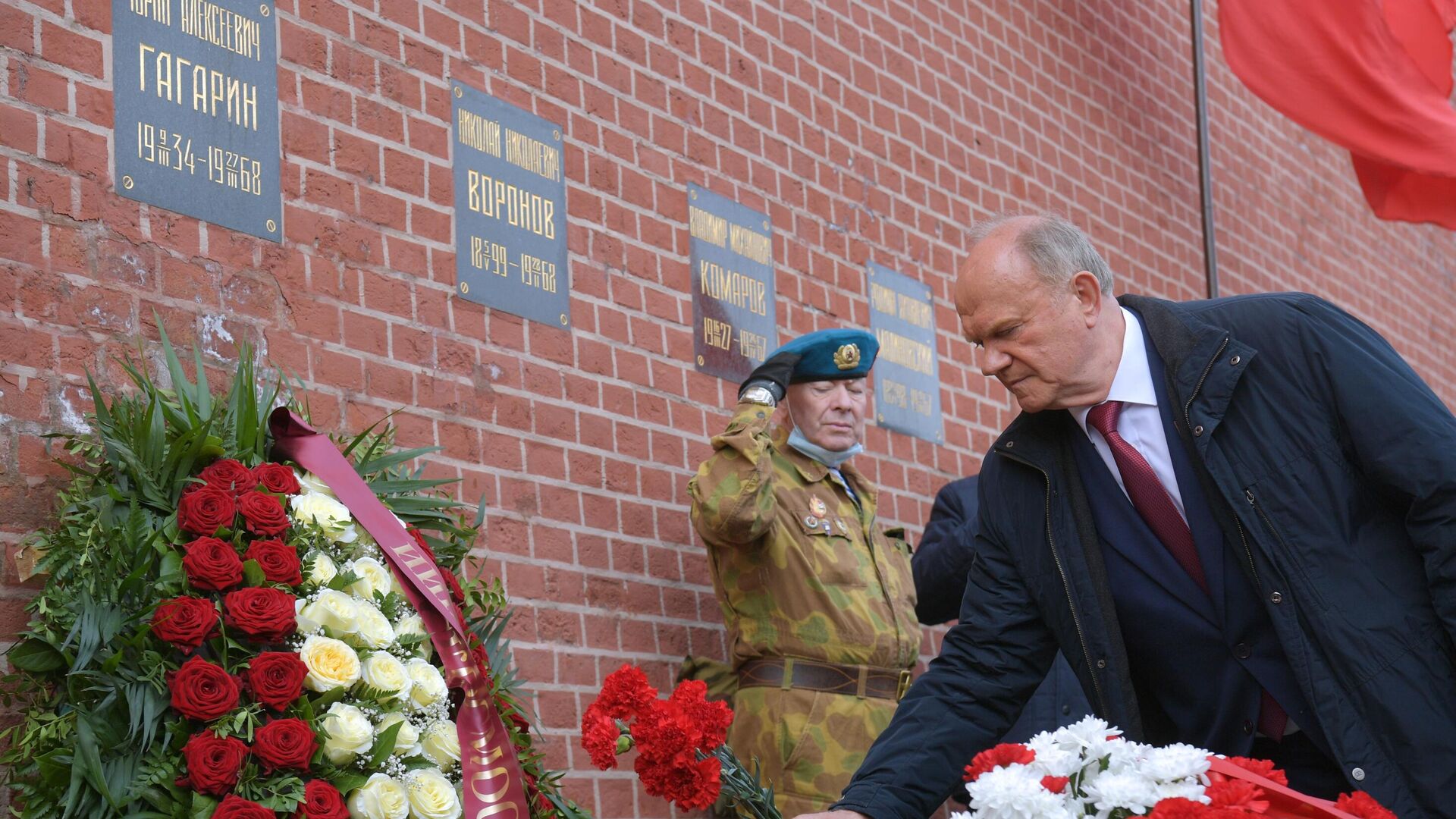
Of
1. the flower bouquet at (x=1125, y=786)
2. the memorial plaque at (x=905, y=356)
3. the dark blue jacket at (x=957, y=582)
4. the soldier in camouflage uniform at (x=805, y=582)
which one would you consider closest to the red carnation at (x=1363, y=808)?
the flower bouquet at (x=1125, y=786)

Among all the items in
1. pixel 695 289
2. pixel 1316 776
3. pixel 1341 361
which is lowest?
pixel 1316 776

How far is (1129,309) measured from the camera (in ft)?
9.96

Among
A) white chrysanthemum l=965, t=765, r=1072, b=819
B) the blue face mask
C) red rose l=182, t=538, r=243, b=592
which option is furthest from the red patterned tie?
the blue face mask

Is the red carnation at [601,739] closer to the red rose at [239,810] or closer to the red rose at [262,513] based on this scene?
the red rose at [239,810]

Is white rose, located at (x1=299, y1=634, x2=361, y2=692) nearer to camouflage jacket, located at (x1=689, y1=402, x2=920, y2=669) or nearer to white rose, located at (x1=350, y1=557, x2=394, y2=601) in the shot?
white rose, located at (x1=350, y1=557, x2=394, y2=601)

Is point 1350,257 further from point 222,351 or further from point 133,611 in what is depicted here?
point 133,611

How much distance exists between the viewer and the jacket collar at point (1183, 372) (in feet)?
→ 9.06

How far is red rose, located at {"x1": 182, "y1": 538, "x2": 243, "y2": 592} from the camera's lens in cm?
297

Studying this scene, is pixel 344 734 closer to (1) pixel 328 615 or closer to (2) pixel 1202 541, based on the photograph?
(1) pixel 328 615

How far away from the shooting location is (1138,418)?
2.89 metres

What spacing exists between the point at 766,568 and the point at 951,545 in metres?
0.72

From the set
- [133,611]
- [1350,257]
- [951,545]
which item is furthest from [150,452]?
[1350,257]

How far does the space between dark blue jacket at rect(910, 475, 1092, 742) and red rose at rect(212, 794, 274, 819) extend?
2.46 m

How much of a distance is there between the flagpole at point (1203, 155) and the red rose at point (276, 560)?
5780 mm
